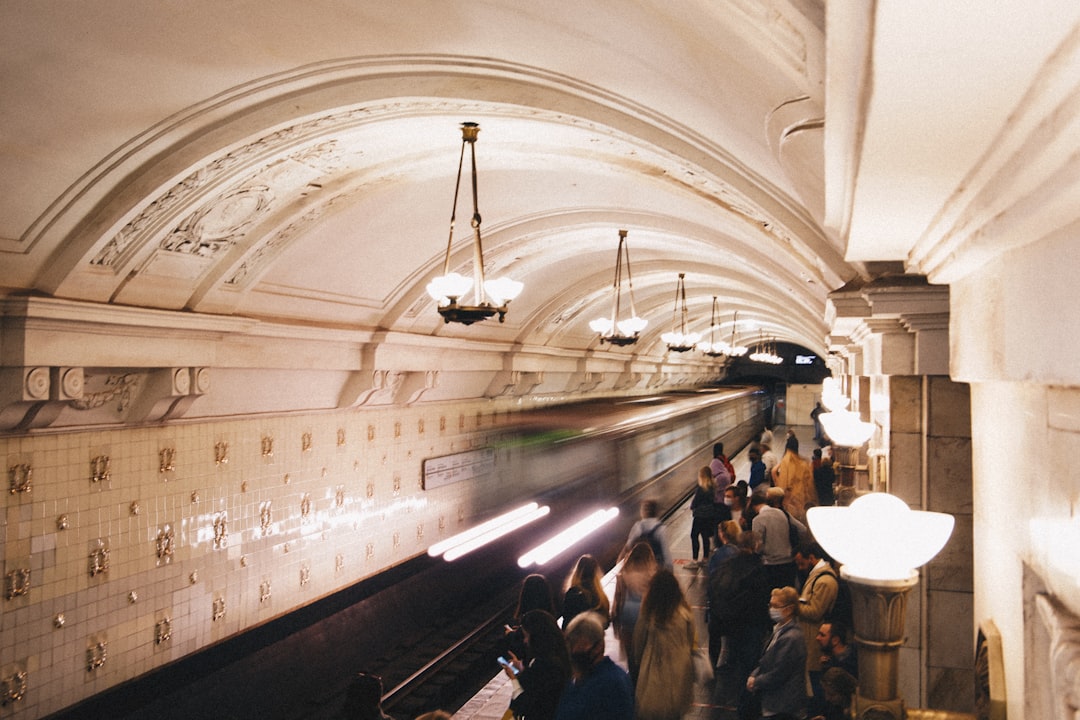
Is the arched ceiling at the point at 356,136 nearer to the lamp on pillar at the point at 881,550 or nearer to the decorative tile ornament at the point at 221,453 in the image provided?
the lamp on pillar at the point at 881,550

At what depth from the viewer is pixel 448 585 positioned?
12.2 metres

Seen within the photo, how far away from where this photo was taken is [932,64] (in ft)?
3.24

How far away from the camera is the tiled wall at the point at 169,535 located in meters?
6.24

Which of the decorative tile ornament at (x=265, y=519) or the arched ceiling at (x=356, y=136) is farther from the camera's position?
the decorative tile ornament at (x=265, y=519)

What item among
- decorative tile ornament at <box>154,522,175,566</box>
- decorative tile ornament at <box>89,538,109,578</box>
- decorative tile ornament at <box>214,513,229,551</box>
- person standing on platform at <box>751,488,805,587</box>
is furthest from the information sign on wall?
person standing on platform at <box>751,488,805,587</box>

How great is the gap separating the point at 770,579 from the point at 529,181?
13.7 feet

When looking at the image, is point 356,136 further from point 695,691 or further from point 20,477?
point 695,691

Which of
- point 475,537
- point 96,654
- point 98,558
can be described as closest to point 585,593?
point 98,558

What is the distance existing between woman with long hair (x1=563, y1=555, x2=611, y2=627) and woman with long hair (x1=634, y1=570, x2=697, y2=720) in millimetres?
1173

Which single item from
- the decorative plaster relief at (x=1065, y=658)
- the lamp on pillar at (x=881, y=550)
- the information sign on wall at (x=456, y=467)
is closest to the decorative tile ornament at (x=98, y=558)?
the information sign on wall at (x=456, y=467)

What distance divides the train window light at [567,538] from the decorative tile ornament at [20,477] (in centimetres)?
547

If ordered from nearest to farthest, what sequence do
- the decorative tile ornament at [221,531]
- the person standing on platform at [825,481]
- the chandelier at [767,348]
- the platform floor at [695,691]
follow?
the platform floor at [695,691], the decorative tile ornament at [221,531], the person standing on platform at [825,481], the chandelier at [767,348]

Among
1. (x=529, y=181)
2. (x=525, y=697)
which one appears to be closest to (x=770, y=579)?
(x=525, y=697)

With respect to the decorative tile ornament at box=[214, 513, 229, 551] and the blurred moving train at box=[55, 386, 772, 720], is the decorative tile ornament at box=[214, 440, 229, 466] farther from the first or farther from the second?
the blurred moving train at box=[55, 386, 772, 720]
